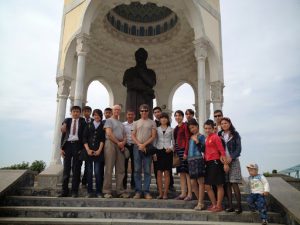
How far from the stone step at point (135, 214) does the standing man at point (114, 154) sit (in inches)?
34.6

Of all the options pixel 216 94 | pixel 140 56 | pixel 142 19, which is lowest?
pixel 216 94

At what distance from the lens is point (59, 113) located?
11.8 meters

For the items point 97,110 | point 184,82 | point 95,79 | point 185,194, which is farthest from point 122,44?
point 185,194

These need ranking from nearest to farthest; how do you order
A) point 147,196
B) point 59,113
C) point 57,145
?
point 147,196, point 57,145, point 59,113

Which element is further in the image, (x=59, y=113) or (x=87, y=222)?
(x=59, y=113)

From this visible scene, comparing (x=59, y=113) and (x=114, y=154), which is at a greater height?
(x=59, y=113)

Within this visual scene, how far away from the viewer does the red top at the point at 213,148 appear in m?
5.06

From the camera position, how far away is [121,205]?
17.4 feet

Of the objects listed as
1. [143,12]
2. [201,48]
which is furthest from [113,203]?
[143,12]

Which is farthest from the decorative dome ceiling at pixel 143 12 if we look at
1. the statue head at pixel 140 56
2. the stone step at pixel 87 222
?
the stone step at pixel 87 222

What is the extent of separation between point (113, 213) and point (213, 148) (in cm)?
220

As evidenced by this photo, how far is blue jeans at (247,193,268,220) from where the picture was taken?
14.8 ft

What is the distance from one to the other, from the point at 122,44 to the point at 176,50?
332 centimetres

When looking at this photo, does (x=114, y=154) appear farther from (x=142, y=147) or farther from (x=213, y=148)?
(x=213, y=148)
